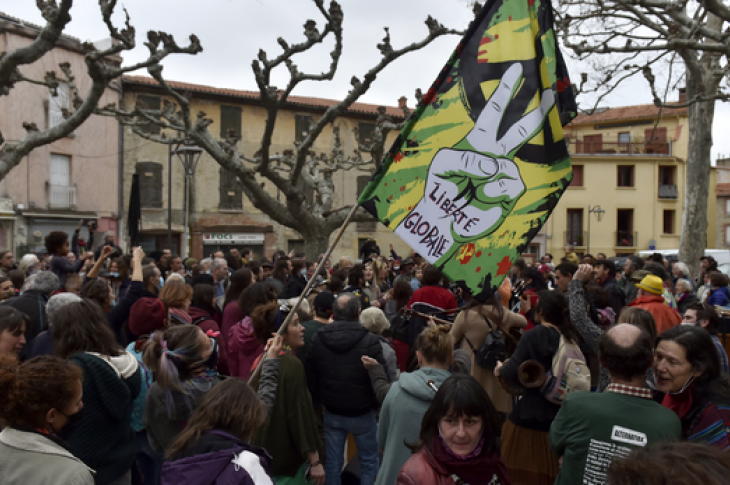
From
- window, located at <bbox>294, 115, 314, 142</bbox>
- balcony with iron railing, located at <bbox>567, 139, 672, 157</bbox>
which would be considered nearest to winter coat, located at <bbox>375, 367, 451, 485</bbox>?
window, located at <bbox>294, 115, 314, 142</bbox>

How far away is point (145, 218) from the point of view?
29.1 meters

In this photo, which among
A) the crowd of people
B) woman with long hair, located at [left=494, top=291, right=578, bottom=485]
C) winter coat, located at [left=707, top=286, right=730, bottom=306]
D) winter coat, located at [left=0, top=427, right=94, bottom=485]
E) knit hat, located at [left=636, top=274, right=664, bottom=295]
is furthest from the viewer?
winter coat, located at [left=707, top=286, right=730, bottom=306]

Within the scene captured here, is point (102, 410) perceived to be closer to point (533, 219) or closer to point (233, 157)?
point (533, 219)

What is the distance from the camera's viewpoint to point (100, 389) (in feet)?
9.93

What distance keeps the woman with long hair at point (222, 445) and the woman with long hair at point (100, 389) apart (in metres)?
0.87

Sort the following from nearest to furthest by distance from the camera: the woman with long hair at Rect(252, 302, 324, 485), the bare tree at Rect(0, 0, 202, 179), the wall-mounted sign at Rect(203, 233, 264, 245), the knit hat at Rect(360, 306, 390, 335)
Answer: the woman with long hair at Rect(252, 302, 324, 485) < the knit hat at Rect(360, 306, 390, 335) < the bare tree at Rect(0, 0, 202, 179) < the wall-mounted sign at Rect(203, 233, 264, 245)

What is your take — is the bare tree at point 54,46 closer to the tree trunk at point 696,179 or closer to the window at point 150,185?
the tree trunk at point 696,179

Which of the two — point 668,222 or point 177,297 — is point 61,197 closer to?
point 177,297

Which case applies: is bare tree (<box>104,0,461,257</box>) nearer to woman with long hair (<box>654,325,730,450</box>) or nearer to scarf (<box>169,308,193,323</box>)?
scarf (<box>169,308,193,323</box>)

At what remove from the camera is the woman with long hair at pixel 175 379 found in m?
3.11

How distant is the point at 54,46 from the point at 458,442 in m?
11.7

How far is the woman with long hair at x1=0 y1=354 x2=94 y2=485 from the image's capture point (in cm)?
214

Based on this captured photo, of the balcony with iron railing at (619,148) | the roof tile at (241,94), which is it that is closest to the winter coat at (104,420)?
the roof tile at (241,94)

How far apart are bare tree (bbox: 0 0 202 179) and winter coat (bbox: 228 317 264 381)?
24.4 feet
